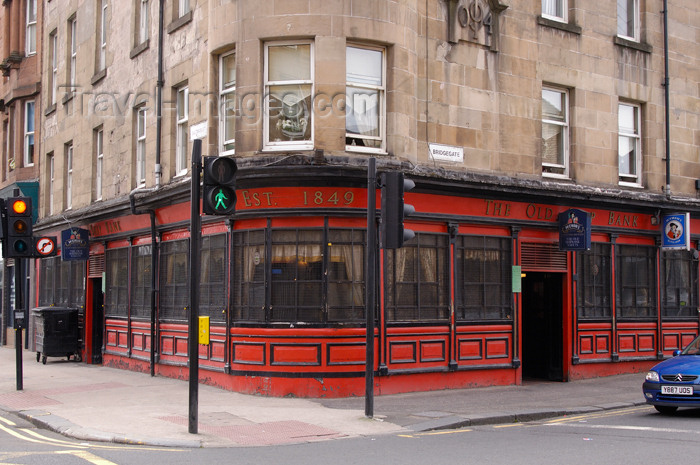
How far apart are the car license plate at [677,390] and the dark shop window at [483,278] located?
4802 mm

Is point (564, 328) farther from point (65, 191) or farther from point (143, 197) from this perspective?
point (65, 191)

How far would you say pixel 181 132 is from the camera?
1845 cm

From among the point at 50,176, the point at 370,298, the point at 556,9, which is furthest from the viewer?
the point at 50,176

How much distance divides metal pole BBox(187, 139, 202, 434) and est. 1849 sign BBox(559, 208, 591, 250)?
9635 millimetres

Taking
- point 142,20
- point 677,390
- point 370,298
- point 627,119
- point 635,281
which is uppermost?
point 142,20

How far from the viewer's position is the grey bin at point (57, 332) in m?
21.9

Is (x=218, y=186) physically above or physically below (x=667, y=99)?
below

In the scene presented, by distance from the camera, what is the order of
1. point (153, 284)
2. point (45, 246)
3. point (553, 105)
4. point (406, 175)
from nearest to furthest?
point (406, 175)
point (45, 246)
point (553, 105)
point (153, 284)

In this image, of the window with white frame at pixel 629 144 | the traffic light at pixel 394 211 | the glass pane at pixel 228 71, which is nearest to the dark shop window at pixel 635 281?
the window with white frame at pixel 629 144

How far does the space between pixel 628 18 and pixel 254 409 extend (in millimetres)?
13726

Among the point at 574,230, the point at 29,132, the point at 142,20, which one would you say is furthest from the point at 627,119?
the point at 29,132

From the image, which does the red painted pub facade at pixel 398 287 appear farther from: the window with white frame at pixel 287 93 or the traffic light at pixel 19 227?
the traffic light at pixel 19 227

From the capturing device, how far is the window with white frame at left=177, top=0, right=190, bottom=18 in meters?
18.2

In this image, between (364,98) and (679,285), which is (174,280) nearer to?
(364,98)
